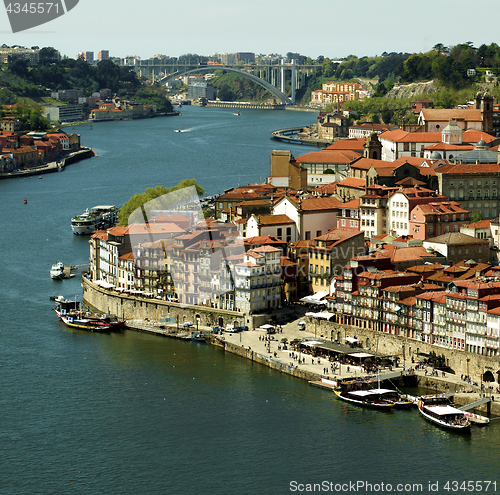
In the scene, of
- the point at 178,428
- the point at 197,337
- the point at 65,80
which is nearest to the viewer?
the point at 178,428

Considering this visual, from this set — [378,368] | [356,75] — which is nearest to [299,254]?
[378,368]

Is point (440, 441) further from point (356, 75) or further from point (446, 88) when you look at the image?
point (356, 75)

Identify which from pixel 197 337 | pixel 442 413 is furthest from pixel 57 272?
pixel 442 413

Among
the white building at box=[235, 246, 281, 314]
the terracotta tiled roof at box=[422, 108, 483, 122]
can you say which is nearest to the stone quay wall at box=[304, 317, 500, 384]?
the white building at box=[235, 246, 281, 314]

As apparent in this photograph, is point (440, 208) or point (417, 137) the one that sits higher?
point (417, 137)

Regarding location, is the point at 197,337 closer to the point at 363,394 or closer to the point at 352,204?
the point at 363,394

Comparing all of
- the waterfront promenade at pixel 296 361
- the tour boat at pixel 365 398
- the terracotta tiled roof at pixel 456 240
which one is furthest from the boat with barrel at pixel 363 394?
the terracotta tiled roof at pixel 456 240
